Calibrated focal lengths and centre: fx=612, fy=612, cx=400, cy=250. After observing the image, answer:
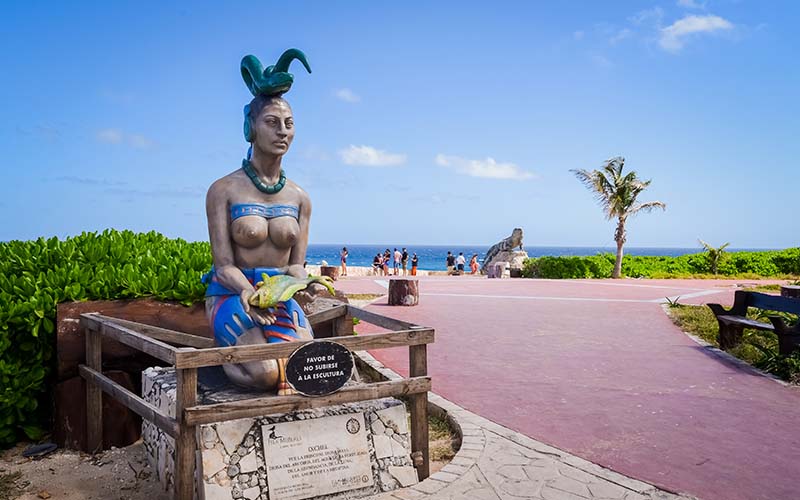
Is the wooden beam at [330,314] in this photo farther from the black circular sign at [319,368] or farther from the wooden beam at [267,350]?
the black circular sign at [319,368]

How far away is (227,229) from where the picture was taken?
426 centimetres

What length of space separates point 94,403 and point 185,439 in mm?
2019

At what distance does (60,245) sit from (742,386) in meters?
7.35

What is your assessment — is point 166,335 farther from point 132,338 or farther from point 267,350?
point 267,350

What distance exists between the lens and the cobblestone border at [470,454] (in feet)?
12.6

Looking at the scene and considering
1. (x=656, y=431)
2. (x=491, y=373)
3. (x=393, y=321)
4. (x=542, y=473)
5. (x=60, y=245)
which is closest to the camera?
(x=542, y=473)

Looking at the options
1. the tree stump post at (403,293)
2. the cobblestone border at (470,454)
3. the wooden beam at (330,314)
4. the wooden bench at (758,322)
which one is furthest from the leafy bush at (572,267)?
the wooden beam at (330,314)

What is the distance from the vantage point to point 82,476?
453 cm

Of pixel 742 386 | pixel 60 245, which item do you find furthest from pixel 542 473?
pixel 60 245

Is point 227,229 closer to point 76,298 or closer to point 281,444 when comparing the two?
point 281,444

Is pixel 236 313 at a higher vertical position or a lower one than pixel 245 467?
higher

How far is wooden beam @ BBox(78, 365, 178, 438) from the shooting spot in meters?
3.55

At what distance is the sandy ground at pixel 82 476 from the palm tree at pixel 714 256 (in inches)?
1034

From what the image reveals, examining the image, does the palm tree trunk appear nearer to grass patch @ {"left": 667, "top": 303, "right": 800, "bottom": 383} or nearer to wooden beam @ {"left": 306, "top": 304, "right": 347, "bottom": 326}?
grass patch @ {"left": 667, "top": 303, "right": 800, "bottom": 383}
